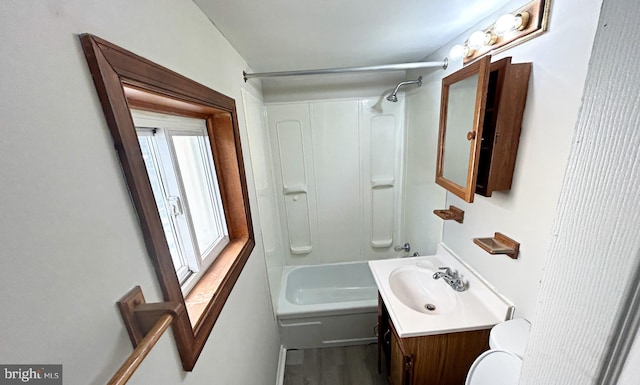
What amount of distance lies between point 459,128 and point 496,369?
1.07 metres

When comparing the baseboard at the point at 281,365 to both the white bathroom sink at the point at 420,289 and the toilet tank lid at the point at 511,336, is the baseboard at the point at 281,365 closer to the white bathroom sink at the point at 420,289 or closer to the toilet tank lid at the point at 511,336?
the white bathroom sink at the point at 420,289

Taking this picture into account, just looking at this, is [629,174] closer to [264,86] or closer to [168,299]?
[168,299]

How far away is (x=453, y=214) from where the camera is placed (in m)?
1.39

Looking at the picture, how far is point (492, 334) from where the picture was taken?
95 centimetres

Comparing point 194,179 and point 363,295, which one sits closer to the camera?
point 194,179

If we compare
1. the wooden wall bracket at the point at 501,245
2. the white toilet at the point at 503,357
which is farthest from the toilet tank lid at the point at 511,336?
the wooden wall bracket at the point at 501,245

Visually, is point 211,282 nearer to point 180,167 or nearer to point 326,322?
point 180,167

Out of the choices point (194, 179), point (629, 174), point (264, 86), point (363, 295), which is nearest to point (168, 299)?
point (194, 179)

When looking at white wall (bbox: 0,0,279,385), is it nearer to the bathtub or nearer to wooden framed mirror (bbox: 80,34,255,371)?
wooden framed mirror (bbox: 80,34,255,371)

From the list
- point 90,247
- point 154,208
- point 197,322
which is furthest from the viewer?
point 197,322

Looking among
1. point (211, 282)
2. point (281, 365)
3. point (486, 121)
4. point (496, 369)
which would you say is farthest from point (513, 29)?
point (281, 365)

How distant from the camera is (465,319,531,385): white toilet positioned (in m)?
0.85

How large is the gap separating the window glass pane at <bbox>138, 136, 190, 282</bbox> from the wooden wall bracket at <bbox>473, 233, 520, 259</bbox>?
1.30 m

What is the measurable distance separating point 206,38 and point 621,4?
115cm
